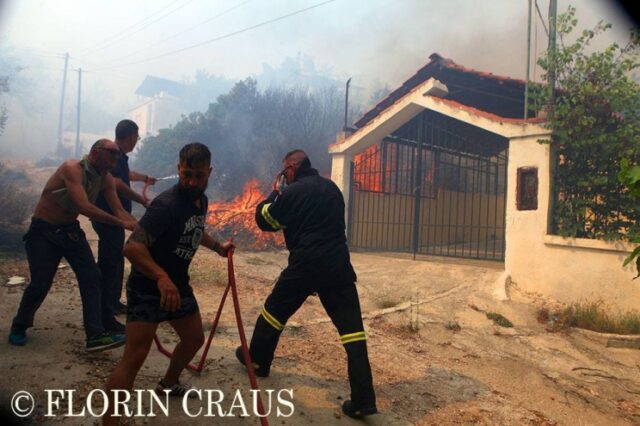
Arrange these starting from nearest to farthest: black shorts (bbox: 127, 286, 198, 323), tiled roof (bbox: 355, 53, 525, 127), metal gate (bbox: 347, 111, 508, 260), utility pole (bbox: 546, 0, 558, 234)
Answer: black shorts (bbox: 127, 286, 198, 323) → utility pole (bbox: 546, 0, 558, 234) → tiled roof (bbox: 355, 53, 525, 127) → metal gate (bbox: 347, 111, 508, 260)

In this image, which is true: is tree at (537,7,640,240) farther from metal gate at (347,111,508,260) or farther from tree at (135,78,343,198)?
Answer: tree at (135,78,343,198)

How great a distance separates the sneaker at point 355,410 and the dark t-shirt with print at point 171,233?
1458 mm

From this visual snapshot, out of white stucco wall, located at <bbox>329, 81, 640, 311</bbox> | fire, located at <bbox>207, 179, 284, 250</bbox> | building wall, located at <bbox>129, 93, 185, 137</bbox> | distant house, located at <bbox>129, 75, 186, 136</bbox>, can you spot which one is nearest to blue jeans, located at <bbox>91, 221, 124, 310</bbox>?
white stucco wall, located at <bbox>329, 81, 640, 311</bbox>

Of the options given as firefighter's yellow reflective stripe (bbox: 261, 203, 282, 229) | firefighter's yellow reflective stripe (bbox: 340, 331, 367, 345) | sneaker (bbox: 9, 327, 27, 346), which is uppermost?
firefighter's yellow reflective stripe (bbox: 261, 203, 282, 229)

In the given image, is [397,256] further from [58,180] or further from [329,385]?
[58,180]

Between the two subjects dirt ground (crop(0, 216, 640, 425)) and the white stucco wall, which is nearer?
dirt ground (crop(0, 216, 640, 425))

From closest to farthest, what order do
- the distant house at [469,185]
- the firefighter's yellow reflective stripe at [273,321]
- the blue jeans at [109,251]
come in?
the firefighter's yellow reflective stripe at [273,321] → the blue jeans at [109,251] → the distant house at [469,185]

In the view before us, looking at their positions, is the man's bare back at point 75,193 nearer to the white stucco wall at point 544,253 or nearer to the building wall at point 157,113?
the white stucco wall at point 544,253

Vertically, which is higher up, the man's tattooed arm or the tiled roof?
the tiled roof

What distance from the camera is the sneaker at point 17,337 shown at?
332cm

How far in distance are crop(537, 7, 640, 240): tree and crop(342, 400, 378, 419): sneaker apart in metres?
5.00

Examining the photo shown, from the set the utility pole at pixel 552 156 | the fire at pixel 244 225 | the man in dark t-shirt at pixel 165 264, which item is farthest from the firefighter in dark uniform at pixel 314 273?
the fire at pixel 244 225
